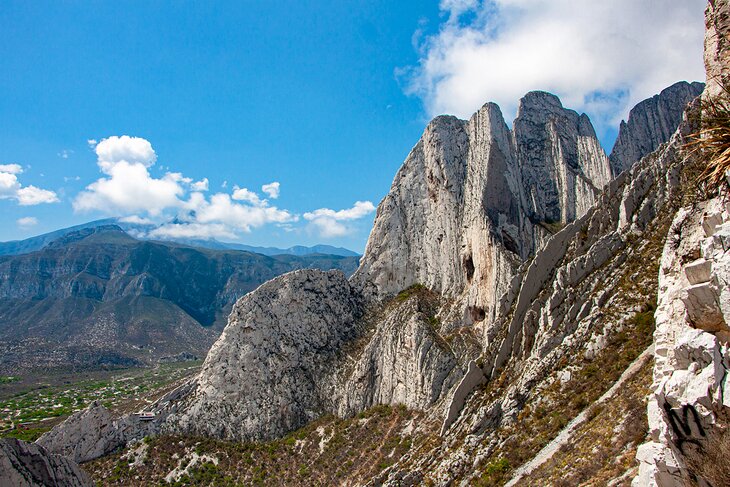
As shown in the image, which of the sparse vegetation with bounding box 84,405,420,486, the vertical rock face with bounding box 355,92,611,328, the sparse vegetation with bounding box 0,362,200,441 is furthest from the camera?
the sparse vegetation with bounding box 0,362,200,441

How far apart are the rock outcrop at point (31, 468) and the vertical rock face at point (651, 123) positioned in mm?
79009

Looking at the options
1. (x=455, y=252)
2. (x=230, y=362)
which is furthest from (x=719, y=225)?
(x=230, y=362)

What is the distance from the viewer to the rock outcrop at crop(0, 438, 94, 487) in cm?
2598

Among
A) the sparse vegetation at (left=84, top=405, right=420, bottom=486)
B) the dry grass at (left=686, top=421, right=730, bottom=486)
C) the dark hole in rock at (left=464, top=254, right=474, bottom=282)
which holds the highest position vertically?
the dark hole in rock at (left=464, top=254, right=474, bottom=282)

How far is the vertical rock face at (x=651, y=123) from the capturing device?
79500 millimetres

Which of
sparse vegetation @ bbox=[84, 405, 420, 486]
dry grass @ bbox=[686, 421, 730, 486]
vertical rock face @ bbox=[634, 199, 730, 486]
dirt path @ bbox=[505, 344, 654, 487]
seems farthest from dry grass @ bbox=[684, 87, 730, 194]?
sparse vegetation @ bbox=[84, 405, 420, 486]

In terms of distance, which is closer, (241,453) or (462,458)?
(462,458)

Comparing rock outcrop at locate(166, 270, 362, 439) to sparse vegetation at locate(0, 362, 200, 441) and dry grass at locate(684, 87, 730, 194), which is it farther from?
dry grass at locate(684, 87, 730, 194)

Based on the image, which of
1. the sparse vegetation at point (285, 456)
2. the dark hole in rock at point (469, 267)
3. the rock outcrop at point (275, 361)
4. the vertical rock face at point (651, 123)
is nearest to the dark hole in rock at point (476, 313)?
the dark hole in rock at point (469, 267)

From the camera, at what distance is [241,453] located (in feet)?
196

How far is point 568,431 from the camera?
94.8 ft

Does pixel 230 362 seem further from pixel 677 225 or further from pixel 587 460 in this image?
pixel 677 225

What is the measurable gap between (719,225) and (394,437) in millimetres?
44161

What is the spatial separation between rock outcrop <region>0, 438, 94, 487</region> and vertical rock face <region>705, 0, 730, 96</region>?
38890 mm
